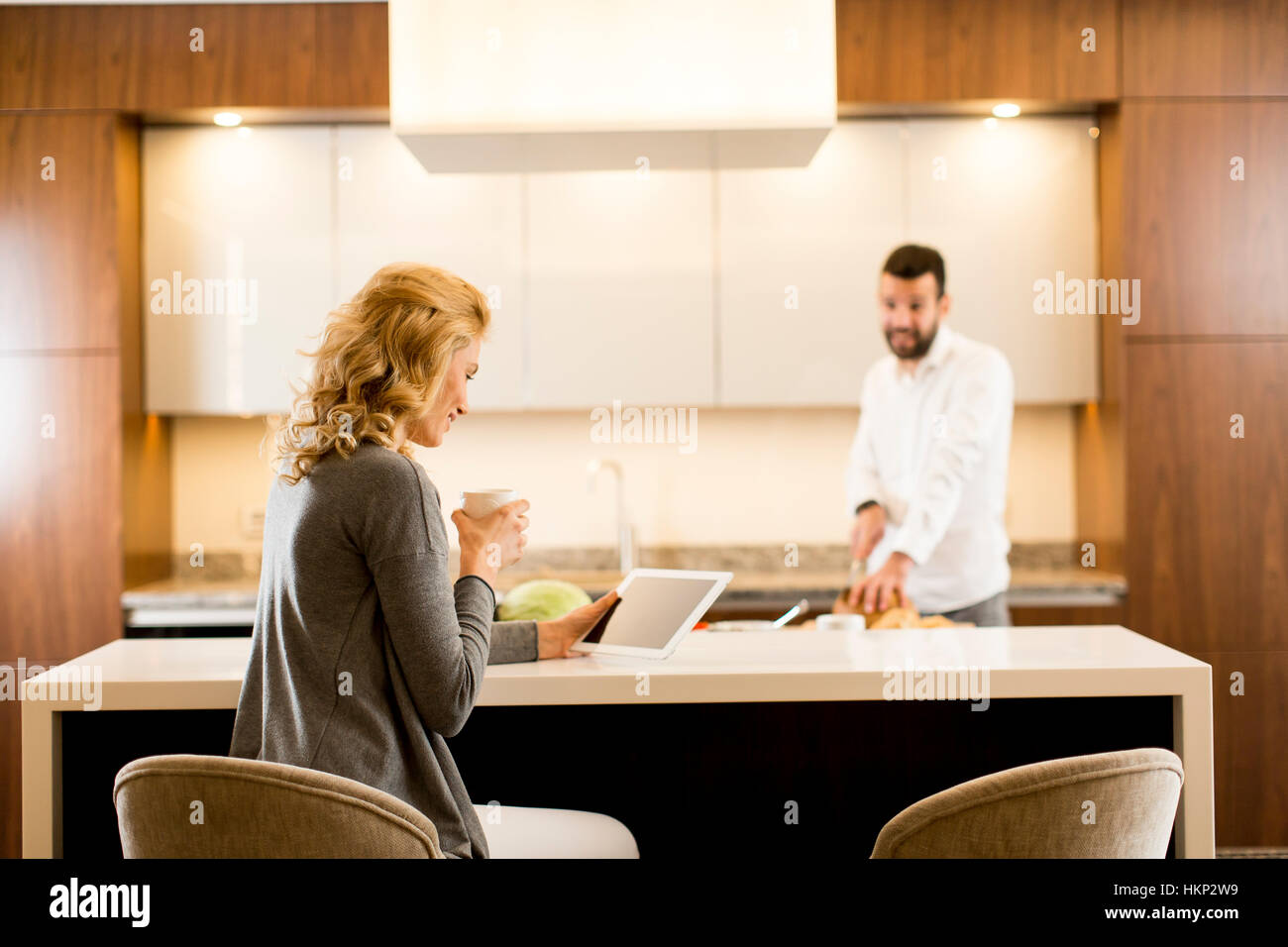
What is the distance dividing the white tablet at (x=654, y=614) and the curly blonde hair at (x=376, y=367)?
→ 40 cm

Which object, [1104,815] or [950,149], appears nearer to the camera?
[1104,815]

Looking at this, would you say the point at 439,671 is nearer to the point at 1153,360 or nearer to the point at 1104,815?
the point at 1104,815

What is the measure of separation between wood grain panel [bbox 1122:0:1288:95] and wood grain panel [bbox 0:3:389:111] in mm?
2290

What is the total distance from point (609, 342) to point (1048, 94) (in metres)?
1.55

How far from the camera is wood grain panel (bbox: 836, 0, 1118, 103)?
3307 mm

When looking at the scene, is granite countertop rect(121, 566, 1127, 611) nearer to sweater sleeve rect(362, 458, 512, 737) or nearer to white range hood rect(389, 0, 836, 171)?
white range hood rect(389, 0, 836, 171)

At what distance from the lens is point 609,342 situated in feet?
11.5

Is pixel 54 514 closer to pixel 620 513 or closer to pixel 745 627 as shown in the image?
pixel 620 513

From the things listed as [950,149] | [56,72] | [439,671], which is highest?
[56,72]

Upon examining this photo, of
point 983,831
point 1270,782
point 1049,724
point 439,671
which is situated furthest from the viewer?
point 1270,782

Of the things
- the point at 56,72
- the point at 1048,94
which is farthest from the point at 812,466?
the point at 56,72

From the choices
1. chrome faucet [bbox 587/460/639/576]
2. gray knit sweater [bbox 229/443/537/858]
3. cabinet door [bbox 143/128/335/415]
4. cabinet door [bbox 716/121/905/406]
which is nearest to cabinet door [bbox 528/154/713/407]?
cabinet door [bbox 716/121/905/406]
